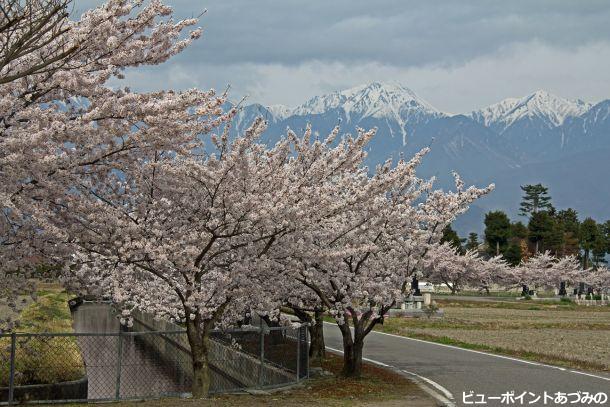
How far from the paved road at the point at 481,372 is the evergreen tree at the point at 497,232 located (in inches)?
3618

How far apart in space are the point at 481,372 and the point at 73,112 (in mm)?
12585

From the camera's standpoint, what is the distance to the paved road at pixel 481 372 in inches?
630

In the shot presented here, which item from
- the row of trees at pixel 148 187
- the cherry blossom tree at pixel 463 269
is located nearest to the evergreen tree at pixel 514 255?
the cherry blossom tree at pixel 463 269

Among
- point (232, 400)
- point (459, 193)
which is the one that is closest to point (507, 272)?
point (459, 193)

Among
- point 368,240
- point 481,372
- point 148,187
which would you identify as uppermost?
point 148,187

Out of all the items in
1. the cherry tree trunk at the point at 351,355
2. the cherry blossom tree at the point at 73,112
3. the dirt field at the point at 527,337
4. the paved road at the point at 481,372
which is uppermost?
the cherry blossom tree at the point at 73,112

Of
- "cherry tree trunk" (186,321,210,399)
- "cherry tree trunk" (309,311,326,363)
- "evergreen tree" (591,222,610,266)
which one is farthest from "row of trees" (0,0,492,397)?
"evergreen tree" (591,222,610,266)

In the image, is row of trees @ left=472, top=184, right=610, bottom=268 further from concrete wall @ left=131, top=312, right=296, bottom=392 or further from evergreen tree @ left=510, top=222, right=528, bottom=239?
concrete wall @ left=131, top=312, right=296, bottom=392

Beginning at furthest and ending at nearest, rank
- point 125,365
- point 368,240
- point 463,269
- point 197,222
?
point 463,269, point 125,365, point 368,240, point 197,222

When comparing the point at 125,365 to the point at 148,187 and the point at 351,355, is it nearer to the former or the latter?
the point at 351,355

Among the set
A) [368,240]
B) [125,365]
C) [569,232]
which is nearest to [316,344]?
[125,365]

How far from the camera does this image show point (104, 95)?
1158 centimetres

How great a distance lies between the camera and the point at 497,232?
4614 inches

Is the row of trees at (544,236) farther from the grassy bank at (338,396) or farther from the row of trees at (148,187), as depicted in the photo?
the row of trees at (148,187)
